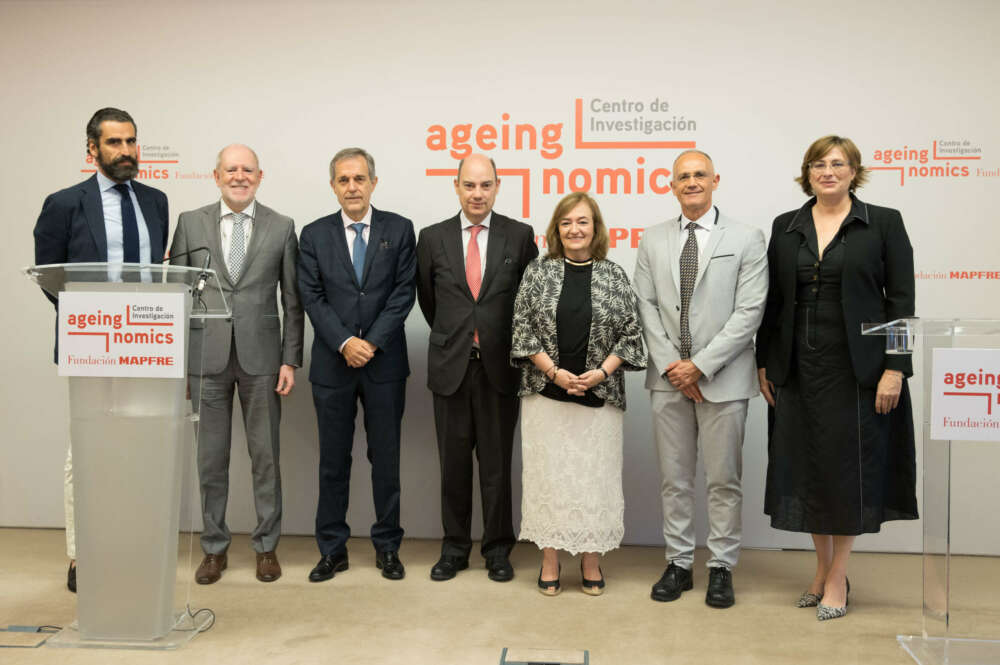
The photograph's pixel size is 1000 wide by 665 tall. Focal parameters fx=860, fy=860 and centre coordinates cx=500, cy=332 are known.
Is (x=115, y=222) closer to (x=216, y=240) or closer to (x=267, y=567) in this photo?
(x=216, y=240)

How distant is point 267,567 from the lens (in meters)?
3.84

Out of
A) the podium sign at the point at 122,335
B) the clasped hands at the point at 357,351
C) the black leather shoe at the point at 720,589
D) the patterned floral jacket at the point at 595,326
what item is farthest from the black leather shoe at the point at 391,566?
the podium sign at the point at 122,335

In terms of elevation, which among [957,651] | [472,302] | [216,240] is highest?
[216,240]

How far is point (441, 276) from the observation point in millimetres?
3906

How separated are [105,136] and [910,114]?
12.5ft

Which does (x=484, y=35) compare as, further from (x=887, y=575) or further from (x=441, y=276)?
(x=887, y=575)

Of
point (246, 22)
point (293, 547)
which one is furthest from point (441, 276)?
point (246, 22)

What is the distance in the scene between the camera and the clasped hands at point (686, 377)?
3.53 meters

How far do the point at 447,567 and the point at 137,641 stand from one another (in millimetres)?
1377

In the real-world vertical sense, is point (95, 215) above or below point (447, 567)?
above

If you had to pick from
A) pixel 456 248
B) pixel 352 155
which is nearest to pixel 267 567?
pixel 456 248

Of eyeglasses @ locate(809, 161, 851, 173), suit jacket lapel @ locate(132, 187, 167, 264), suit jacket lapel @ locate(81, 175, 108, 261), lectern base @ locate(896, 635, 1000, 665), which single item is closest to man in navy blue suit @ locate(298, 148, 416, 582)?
suit jacket lapel @ locate(132, 187, 167, 264)

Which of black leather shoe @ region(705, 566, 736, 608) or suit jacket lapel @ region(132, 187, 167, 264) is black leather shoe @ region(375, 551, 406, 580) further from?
suit jacket lapel @ region(132, 187, 167, 264)

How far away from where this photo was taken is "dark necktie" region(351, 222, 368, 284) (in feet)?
12.9
